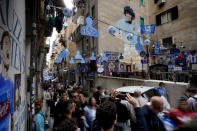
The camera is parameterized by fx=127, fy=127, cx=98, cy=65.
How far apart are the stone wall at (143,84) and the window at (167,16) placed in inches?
466

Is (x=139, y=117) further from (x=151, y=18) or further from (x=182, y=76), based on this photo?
(x=151, y=18)

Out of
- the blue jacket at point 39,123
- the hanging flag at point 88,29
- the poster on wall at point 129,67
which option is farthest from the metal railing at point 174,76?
the blue jacket at point 39,123

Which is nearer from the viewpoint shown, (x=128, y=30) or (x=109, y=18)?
(x=109, y=18)

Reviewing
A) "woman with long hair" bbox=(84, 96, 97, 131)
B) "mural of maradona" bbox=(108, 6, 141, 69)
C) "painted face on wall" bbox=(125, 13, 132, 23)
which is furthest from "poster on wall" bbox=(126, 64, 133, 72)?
"woman with long hair" bbox=(84, 96, 97, 131)

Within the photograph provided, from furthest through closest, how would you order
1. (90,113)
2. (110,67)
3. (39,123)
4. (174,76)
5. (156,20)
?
(156,20)
(110,67)
(174,76)
(90,113)
(39,123)

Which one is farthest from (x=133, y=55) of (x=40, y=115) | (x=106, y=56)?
(x=40, y=115)

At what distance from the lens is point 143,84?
11906mm

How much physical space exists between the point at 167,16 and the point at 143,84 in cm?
1266

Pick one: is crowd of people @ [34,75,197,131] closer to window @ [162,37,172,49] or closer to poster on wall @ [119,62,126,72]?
poster on wall @ [119,62,126,72]

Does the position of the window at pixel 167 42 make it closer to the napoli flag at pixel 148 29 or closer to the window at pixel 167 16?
the window at pixel 167 16

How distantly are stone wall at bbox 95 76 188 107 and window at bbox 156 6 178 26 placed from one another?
11.8 meters

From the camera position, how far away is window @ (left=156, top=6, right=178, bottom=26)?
1755 centimetres

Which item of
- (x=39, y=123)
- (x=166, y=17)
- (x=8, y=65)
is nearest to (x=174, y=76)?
(x=39, y=123)

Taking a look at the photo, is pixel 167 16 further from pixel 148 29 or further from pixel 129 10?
pixel 148 29
